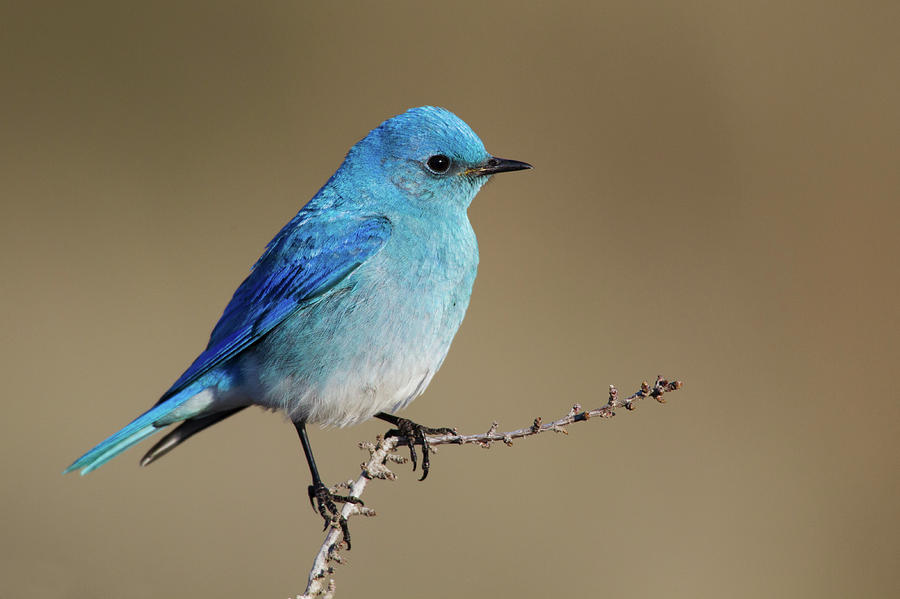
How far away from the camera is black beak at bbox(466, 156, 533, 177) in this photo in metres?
3.93

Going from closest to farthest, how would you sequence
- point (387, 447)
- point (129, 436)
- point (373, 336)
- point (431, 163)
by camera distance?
point (387, 447)
point (373, 336)
point (129, 436)
point (431, 163)

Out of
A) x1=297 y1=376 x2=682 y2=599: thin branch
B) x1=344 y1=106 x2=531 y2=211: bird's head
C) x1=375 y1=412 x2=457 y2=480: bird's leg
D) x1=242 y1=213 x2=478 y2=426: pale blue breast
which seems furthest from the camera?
x1=344 y1=106 x2=531 y2=211: bird's head

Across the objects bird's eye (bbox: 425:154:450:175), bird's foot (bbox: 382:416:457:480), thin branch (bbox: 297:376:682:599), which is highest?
bird's eye (bbox: 425:154:450:175)

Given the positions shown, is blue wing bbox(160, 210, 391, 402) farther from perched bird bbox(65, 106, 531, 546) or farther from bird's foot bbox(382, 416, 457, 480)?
bird's foot bbox(382, 416, 457, 480)

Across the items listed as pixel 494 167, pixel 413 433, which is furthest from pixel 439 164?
pixel 413 433

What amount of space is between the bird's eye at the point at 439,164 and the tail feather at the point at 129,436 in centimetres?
142

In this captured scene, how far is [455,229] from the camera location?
383 centimetres

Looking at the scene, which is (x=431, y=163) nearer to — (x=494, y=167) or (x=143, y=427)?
(x=494, y=167)

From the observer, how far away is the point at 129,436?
3.68 m

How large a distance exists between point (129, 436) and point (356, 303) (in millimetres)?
1071

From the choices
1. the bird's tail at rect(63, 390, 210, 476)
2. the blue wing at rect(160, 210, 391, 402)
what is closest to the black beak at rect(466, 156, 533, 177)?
the blue wing at rect(160, 210, 391, 402)

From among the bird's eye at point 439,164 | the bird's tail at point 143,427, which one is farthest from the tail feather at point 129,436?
the bird's eye at point 439,164

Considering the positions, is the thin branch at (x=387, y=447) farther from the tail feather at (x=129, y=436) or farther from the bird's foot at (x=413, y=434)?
the tail feather at (x=129, y=436)

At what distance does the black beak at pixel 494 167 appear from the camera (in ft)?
12.9
